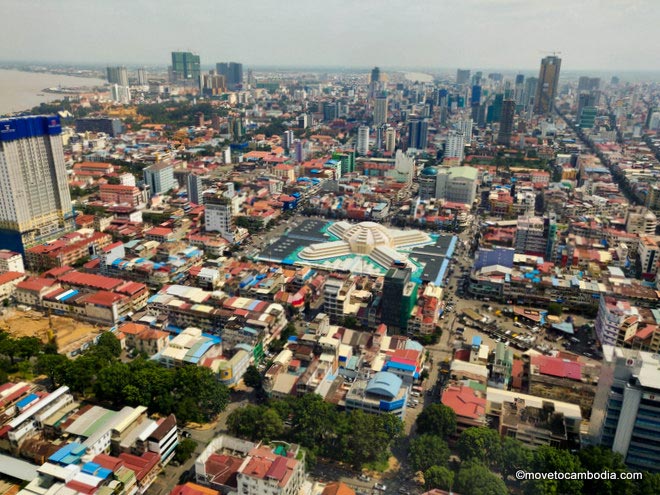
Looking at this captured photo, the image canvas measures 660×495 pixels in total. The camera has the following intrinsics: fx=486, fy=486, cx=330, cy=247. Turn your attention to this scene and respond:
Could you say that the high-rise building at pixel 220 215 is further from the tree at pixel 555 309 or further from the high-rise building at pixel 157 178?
the tree at pixel 555 309

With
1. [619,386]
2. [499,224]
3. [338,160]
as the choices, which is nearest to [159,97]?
[338,160]

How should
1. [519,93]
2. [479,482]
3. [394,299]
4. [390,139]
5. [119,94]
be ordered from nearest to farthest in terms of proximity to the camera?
[479,482] → [394,299] → [390,139] → [119,94] → [519,93]

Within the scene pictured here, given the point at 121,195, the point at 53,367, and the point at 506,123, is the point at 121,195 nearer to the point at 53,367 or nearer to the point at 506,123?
the point at 53,367

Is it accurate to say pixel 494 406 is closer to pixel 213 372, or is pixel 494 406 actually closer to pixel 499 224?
pixel 213 372

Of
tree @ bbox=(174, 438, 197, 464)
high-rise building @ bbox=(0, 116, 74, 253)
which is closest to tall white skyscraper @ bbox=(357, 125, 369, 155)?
high-rise building @ bbox=(0, 116, 74, 253)

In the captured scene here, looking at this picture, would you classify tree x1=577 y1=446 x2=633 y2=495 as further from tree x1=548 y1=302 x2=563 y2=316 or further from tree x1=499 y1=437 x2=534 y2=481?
tree x1=548 y1=302 x2=563 y2=316

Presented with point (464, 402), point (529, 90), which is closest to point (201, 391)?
point (464, 402)
